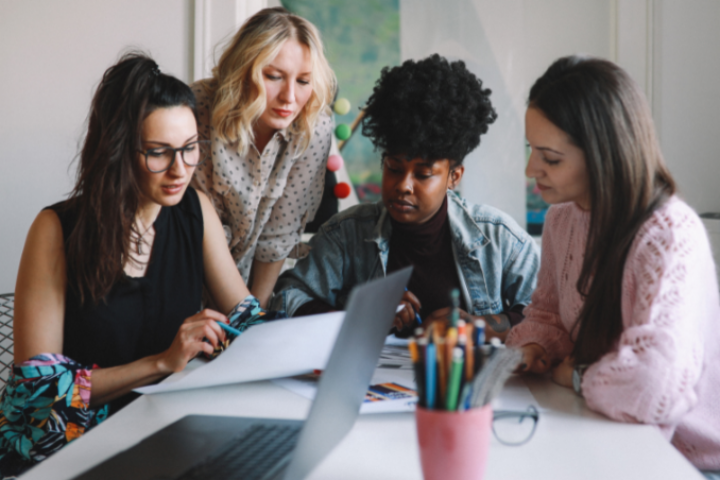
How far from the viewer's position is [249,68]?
164 centimetres

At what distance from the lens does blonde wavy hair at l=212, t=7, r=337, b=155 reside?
1615 millimetres

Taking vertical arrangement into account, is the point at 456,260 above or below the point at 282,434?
above

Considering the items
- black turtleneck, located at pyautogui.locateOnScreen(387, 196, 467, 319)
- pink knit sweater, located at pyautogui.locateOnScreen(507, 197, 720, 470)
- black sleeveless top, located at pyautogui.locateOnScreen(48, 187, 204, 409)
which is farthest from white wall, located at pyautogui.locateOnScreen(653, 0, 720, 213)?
black sleeveless top, located at pyautogui.locateOnScreen(48, 187, 204, 409)

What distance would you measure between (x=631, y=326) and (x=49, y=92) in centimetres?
204

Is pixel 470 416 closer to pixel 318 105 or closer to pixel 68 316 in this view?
pixel 68 316

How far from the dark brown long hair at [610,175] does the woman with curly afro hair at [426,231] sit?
0.58 meters

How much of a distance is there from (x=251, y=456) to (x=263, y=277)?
1254mm

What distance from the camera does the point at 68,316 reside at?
1.17m

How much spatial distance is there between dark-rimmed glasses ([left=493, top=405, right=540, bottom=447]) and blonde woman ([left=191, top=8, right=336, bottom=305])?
3.53 ft

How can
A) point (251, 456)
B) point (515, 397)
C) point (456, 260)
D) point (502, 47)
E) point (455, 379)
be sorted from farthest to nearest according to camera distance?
point (502, 47) < point (456, 260) < point (515, 397) < point (251, 456) < point (455, 379)

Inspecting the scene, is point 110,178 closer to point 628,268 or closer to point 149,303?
point 149,303

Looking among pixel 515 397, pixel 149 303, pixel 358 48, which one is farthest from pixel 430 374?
pixel 358 48

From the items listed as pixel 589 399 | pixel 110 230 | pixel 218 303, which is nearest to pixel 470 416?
pixel 589 399

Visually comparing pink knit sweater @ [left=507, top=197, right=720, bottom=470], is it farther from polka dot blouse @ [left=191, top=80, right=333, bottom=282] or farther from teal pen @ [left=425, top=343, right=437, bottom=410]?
polka dot blouse @ [left=191, top=80, right=333, bottom=282]
